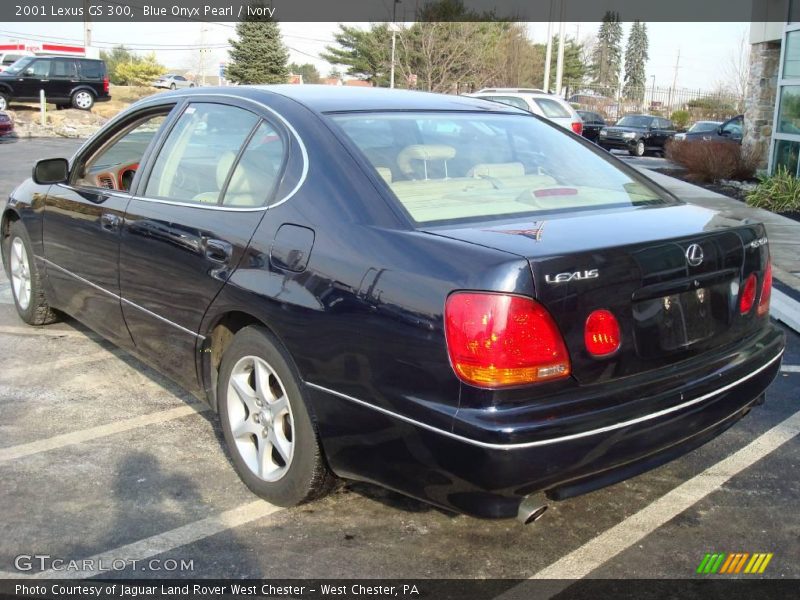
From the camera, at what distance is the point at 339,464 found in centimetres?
301

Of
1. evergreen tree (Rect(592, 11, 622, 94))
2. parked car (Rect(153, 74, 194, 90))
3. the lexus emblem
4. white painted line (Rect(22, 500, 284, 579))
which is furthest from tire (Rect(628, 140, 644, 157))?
evergreen tree (Rect(592, 11, 622, 94))

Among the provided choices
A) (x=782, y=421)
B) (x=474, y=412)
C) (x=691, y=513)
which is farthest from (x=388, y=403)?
(x=782, y=421)

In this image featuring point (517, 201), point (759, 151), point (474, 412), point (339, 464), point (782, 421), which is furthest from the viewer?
point (759, 151)

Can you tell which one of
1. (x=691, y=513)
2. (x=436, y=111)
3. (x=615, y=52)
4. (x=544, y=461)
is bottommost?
(x=691, y=513)

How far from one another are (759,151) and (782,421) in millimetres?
13927

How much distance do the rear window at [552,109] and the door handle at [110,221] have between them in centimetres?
1337

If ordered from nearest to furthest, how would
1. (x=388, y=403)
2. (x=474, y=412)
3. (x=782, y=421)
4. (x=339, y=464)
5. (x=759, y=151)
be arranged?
(x=474, y=412) < (x=388, y=403) < (x=339, y=464) < (x=782, y=421) < (x=759, y=151)

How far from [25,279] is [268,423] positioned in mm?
3200

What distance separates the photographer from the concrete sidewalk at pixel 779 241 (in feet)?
20.8

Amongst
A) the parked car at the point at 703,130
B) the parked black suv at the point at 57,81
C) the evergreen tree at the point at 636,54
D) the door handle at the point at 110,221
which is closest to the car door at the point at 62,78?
the parked black suv at the point at 57,81

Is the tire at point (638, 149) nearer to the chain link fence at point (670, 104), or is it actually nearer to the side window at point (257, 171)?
the chain link fence at point (670, 104)

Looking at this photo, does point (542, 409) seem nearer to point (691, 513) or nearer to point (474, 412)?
point (474, 412)

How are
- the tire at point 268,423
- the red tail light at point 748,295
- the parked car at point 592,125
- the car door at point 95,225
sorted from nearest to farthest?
the tire at point 268,423
the red tail light at point 748,295
the car door at point 95,225
the parked car at point 592,125

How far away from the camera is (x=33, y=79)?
30.3 meters
